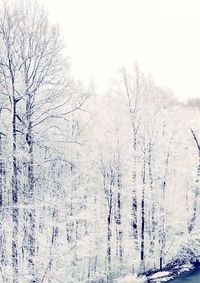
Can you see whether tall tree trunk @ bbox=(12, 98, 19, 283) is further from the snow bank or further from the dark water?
the dark water

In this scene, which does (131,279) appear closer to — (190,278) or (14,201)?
(190,278)

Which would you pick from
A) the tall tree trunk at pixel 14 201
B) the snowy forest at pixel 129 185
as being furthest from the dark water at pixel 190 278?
the tall tree trunk at pixel 14 201

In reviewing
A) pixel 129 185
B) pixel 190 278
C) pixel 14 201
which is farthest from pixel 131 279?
pixel 14 201

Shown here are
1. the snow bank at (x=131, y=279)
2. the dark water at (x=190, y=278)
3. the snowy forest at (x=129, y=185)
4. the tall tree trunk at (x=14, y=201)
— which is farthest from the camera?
the snowy forest at (x=129, y=185)

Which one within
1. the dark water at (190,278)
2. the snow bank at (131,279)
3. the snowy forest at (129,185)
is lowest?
the dark water at (190,278)

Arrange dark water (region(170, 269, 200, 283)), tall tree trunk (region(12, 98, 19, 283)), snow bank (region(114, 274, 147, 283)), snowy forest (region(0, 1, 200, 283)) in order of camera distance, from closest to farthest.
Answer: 1. tall tree trunk (region(12, 98, 19, 283))
2. snow bank (region(114, 274, 147, 283))
3. dark water (region(170, 269, 200, 283))
4. snowy forest (region(0, 1, 200, 283))

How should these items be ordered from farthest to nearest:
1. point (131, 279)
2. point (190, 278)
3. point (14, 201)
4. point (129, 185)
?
point (129, 185)
point (190, 278)
point (131, 279)
point (14, 201)

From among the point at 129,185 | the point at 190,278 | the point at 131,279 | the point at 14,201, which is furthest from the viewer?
the point at 129,185

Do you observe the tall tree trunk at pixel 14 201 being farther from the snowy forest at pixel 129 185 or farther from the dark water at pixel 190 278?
the dark water at pixel 190 278

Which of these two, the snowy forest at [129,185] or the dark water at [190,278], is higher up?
the snowy forest at [129,185]

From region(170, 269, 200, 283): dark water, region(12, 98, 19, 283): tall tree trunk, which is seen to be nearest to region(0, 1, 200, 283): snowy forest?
region(170, 269, 200, 283): dark water

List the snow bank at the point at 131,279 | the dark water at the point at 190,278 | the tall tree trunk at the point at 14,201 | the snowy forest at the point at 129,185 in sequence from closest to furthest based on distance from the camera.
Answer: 1. the tall tree trunk at the point at 14,201
2. the snow bank at the point at 131,279
3. the dark water at the point at 190,278
4. the snowy forest at the point at 129,185

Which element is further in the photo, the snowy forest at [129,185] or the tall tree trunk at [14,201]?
the snowy forest at [129,185]

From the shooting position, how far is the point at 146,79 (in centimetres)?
2955
